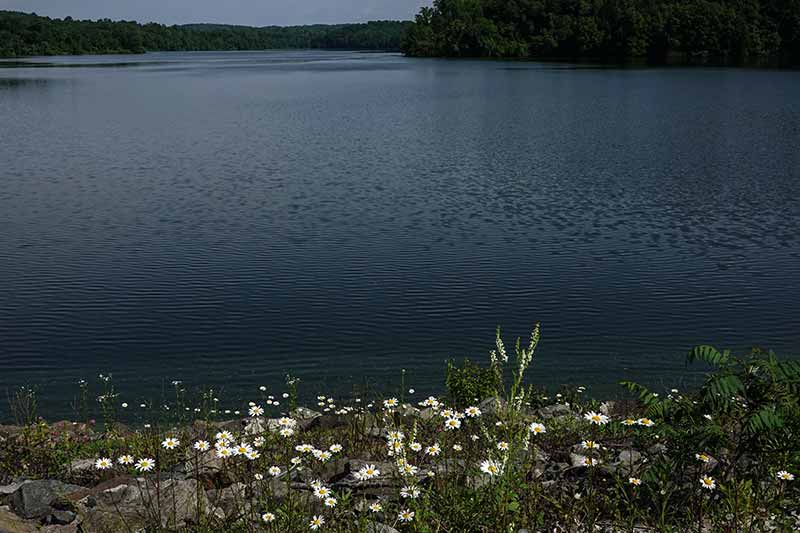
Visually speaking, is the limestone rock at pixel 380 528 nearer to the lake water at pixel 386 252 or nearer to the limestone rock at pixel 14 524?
the limestone rock at pixel 14 524

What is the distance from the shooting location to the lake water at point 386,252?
14023 mm

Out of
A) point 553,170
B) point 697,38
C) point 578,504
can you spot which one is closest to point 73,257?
point 578,504

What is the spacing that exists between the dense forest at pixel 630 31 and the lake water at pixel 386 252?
107 meters

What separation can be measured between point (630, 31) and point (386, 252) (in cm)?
14341

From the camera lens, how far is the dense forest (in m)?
144

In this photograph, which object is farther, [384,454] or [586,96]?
[586,96]

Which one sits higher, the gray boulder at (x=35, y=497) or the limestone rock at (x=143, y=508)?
the limestone rock at (x=143, y=508)

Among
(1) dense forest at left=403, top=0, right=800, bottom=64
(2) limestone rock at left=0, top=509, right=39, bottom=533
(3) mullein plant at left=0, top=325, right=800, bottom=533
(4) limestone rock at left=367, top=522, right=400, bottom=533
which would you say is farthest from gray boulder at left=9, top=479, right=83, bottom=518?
(1) dense forest at left=403, top=0, right=800, bottom=64

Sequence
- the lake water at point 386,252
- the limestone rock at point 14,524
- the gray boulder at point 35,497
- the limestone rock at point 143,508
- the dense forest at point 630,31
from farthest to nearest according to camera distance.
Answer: the dense forest at point 630,31, the lake water at point 386,252, the gray boulder at point 35,497, the limestone rock at point 143,508, the limestone rock at point 14,524

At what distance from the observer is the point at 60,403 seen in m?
12.2

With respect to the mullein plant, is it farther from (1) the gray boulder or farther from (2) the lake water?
(2) the lake water

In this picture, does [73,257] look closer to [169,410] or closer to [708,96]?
[169,410]

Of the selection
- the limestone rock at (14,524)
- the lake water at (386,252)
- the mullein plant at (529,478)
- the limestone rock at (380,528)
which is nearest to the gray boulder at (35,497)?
the limestone rock at (14,524)

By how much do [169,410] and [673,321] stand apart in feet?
30.3
